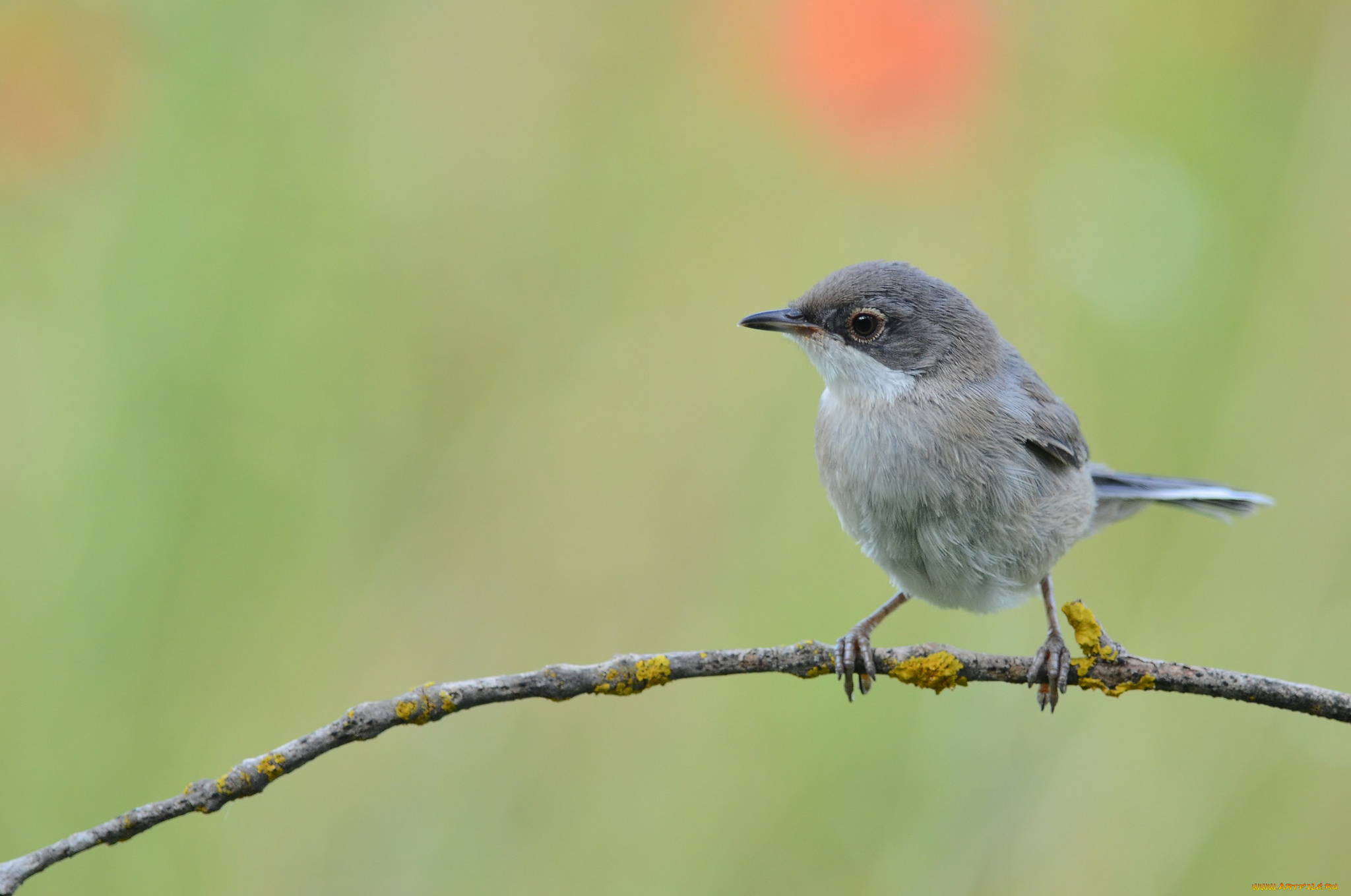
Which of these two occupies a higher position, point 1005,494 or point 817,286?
point 817,286

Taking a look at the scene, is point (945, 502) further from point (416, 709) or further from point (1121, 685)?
point (416, 709)

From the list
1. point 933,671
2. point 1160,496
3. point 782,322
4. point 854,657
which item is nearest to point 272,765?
point 933,671

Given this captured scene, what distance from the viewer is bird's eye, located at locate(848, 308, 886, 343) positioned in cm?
246

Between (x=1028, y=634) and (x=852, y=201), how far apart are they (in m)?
1.62

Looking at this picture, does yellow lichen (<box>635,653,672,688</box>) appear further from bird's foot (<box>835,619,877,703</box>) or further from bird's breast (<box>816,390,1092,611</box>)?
bird's breast (<box>816,390,1092,611</box>)

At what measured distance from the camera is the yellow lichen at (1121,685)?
1571 millimetres

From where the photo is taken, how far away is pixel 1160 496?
278 cm

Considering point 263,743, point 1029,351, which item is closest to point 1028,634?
point 1029,351

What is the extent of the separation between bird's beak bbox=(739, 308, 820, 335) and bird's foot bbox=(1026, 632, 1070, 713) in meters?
0.86

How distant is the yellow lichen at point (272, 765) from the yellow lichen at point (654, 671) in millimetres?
460

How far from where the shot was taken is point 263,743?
2943 mm

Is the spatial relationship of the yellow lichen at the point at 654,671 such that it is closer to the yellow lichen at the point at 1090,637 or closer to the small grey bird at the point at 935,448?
the yellow lichen at the point at 1090,637

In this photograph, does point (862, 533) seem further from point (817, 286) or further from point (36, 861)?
point (36, 861)

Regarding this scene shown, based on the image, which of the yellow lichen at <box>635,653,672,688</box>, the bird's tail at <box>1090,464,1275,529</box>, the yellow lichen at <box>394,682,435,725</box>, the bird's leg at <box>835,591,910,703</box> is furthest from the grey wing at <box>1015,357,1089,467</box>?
the yellow lichen at <box>394,682,435,725</box>
